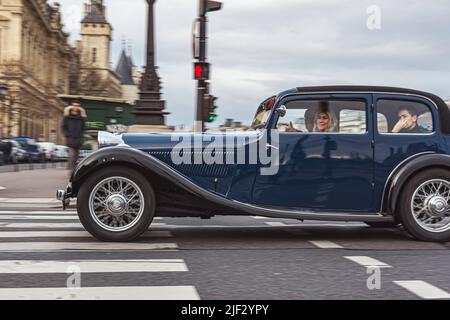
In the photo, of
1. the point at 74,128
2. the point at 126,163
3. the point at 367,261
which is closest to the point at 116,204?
the point at 126,163

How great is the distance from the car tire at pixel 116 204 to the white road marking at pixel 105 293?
1.92m

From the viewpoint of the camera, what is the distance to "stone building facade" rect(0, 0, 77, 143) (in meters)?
61.2

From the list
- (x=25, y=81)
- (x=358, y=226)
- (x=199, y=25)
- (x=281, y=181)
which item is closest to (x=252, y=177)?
(x=281, y=181)

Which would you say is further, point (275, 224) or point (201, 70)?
point (201, 70)

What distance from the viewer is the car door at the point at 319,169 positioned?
6590 mm

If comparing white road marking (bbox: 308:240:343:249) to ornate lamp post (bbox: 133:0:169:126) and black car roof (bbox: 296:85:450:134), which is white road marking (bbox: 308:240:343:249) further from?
ornate lamp post (bbox: 133:0:169:126)

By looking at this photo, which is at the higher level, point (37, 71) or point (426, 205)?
point (37, 71)

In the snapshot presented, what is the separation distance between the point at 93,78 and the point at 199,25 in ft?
243

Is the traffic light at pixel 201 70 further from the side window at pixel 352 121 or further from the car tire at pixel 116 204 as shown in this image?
the car tire at pixel 116 204

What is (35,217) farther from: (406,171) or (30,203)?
(406,171)

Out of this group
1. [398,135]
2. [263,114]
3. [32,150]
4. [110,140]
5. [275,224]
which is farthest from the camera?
[32,150]

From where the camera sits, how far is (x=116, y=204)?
6410 millimetres

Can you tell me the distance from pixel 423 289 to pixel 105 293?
2.16m
